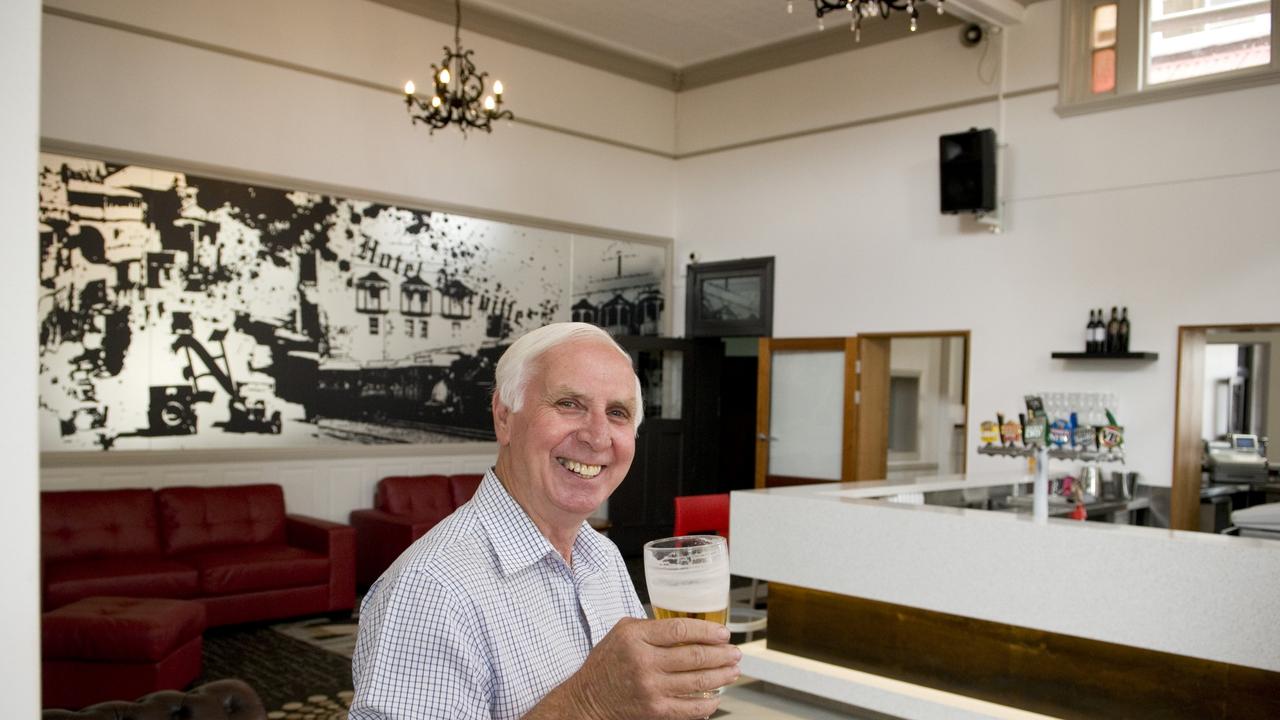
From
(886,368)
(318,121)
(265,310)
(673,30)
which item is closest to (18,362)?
(265,310)

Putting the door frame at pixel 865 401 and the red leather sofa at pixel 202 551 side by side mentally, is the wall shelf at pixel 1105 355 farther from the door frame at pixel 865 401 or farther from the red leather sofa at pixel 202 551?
the red leather sofa at pixel 202 551

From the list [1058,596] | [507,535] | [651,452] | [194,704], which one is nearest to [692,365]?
[651,452]

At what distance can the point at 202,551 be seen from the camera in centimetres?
661

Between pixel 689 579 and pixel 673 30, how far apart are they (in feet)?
28.2

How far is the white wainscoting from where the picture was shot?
6.72 metres

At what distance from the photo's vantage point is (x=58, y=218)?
260 inches

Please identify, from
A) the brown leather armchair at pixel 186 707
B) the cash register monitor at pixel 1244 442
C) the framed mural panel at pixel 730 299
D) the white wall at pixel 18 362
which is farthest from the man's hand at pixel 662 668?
the cash register monitor at pixel 1244 442

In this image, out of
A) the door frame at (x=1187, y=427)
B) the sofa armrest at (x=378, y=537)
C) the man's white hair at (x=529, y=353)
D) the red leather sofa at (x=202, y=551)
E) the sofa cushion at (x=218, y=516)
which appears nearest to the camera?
the man's white hair at (x=529, y=353)

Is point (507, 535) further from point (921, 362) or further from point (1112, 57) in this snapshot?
point (921, 362)

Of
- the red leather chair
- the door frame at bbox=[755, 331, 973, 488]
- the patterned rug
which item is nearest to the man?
the red leather chair

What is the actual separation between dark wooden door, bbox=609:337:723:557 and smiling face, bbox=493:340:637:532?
26.1ft

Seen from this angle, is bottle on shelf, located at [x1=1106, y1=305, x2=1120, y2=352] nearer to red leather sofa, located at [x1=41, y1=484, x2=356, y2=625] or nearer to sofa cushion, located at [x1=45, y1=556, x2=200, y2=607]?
red leather sofa, located at [x1=41, y1=484, x2=356, y2=625]

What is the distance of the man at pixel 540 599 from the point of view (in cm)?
117

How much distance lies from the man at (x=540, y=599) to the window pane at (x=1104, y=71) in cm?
702
